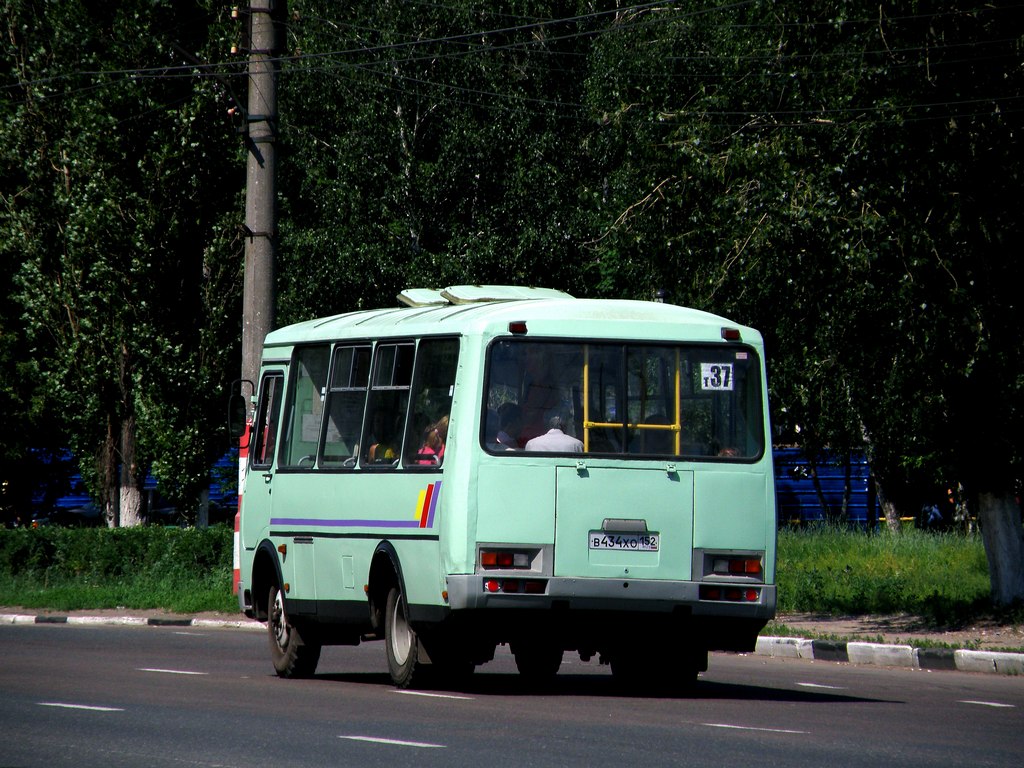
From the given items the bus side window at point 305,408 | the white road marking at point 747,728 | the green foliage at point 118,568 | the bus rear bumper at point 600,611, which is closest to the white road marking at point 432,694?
the bus rear bumper at point 600,611

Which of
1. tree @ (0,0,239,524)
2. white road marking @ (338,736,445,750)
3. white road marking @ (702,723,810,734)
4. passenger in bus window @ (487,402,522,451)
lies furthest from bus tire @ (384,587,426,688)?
tree @ (0,0,239,524)

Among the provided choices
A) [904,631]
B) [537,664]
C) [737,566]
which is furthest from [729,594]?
[904,631]

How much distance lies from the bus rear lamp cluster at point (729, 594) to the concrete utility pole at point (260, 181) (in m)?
10.1

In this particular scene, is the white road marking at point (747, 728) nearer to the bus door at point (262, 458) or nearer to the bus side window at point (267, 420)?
the bus door at point (262, 458)

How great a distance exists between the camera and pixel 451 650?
46.1 feet

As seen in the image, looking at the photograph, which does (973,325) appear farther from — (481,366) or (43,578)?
(43,578)

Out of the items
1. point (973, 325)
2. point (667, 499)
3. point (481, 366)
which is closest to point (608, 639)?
point (667, 499)

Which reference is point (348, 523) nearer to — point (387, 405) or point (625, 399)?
point (387, 405)

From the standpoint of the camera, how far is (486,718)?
11.9 metres

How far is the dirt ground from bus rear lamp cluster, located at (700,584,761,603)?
6.08 meters

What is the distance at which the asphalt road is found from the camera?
995cm

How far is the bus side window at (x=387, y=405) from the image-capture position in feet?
48.0

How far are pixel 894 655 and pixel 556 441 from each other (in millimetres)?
6870

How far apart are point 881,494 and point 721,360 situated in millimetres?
32055
